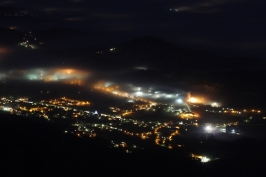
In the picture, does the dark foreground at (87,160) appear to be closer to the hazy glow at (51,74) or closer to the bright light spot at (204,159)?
the bright light spot at (204,159)

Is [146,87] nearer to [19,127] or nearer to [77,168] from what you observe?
[19,127]

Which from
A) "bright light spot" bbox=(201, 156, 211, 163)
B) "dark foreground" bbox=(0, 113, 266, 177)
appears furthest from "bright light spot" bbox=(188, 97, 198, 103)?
"bright light spot" bbox=(201, 156, 211, 163)

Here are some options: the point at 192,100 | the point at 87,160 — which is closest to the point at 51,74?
the point at 192,100

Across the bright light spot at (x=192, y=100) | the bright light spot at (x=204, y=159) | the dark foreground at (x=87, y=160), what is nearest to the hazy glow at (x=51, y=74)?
the bright light spot at (x=192, y=100)

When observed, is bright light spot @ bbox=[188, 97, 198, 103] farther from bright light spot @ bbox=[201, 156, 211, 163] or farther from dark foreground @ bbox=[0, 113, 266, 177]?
bright light spot @ bbox=[201, 156, 211, 163]

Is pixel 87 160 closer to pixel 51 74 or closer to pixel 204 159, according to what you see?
pixel 204 159

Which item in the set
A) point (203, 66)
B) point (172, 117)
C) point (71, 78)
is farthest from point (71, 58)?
point (172, 117)

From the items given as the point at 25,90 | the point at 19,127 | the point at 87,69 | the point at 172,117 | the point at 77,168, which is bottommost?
the point at 77,168

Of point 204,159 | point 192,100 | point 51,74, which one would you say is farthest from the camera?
point 51,74
